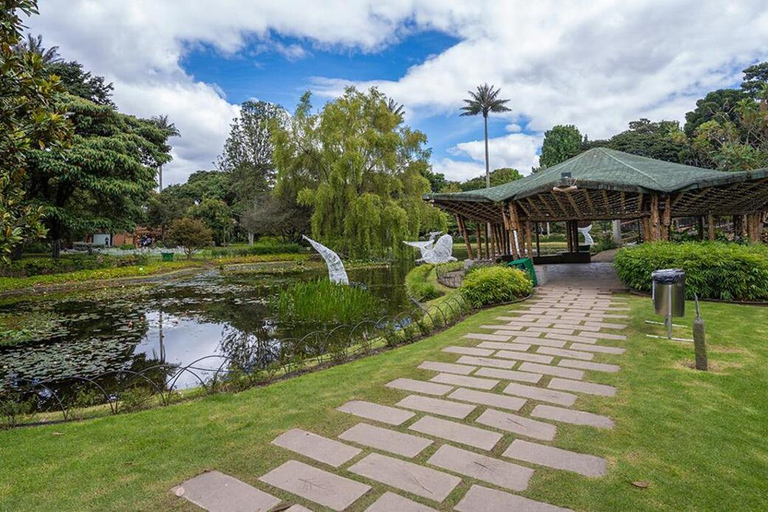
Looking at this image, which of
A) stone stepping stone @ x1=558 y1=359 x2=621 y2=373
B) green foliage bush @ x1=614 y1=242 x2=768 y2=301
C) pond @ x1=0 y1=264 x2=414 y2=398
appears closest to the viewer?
stone stepping stone @ x1=558 y1=359 x2=621 y2=373

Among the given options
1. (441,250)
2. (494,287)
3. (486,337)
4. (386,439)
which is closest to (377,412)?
(386,439)

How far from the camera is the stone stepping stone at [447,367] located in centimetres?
372

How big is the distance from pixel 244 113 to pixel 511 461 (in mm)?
33169

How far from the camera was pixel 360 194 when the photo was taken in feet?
69.8

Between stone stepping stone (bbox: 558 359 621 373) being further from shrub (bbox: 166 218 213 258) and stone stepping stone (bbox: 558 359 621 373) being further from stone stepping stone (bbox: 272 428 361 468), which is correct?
shrub (bbox: 166 218 213 258)

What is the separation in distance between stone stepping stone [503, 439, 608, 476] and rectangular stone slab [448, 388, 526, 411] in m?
0.54

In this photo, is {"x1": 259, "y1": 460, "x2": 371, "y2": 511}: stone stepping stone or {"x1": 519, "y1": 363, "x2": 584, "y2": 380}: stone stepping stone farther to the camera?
{"x1": 519, "y1": 363, "x2": 584, "y2": 380}: stone stepping stone

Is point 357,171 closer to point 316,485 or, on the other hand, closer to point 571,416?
point 571,416

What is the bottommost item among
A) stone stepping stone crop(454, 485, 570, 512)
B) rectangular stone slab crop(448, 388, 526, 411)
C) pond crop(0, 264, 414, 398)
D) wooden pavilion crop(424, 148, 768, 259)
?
pond crop(0, 264, 414, 398)

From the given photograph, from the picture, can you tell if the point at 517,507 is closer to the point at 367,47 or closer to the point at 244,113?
the point at 367,47

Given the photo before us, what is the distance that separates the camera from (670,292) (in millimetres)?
4242

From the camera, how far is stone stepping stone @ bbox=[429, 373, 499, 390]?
3.31 meters

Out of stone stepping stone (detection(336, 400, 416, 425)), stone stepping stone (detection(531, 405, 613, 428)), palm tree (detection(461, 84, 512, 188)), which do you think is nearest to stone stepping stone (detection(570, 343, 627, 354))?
stone stepping stone (detection(531, 405, 613, 428))

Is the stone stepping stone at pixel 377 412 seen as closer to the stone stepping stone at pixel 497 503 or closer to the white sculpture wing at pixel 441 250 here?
the stone stepping stone at pixel 497 503
